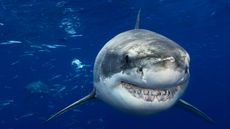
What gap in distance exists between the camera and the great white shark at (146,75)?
365 centimetres

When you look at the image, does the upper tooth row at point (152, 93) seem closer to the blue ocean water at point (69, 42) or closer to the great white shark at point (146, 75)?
the great white shark at point (146, 75)

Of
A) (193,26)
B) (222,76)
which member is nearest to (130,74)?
(193,26)

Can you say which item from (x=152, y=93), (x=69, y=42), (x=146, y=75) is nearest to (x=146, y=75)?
(x=146, y=75)

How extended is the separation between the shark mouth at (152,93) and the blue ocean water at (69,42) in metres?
13.1

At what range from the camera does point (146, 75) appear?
12.0ft

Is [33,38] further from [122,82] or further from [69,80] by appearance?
[122,82]

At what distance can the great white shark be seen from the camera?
3.65 metres

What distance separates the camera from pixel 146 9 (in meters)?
21.8

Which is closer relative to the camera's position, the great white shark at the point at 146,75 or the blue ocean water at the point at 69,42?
the great white shark at the point at 146,75

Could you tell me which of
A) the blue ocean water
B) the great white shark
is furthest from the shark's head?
the blue ocean water

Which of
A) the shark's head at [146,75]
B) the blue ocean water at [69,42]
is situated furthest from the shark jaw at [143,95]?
the blue ocean water at [69,42]

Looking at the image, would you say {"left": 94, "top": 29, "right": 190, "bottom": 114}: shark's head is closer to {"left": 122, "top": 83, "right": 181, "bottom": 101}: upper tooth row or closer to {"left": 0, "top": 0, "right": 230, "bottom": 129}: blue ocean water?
{"left": 122, "top": 83, "right": 181, "bottom": 101}: upper tooth row

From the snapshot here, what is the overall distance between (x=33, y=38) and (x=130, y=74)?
18399 mm

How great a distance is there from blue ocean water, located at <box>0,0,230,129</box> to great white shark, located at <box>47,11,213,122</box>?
505 inches
